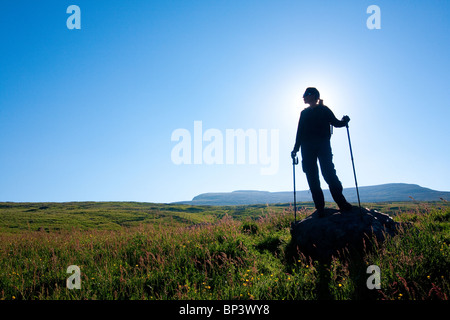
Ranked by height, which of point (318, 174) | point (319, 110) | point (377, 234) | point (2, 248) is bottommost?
point (2, 248)

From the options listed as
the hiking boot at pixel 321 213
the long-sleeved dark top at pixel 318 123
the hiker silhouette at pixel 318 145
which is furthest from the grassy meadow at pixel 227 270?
the long-sleeved dark top at pixel 318 123

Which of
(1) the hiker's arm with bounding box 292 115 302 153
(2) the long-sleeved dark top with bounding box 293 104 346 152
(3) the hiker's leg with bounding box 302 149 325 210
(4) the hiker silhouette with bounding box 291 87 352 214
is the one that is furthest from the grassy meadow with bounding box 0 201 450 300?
(2) the long-sleeved dark top with bounding box 293 104 346 152

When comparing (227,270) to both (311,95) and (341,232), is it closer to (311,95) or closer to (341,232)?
(341,232)

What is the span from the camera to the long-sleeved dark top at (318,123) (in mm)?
6863

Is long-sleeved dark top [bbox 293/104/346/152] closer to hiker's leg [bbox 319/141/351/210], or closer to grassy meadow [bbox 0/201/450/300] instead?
hiker's leg [bbox 319/141/351/210]

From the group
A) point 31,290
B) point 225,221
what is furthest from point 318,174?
point 31,290

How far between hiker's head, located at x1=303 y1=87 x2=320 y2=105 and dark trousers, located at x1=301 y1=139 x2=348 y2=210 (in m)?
1.29

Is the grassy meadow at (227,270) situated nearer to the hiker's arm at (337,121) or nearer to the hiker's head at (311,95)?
the hiker's arm at (337,121)

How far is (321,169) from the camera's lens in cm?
679

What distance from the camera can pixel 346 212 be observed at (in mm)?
6469

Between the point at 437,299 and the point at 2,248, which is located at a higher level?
the point at 437,299
